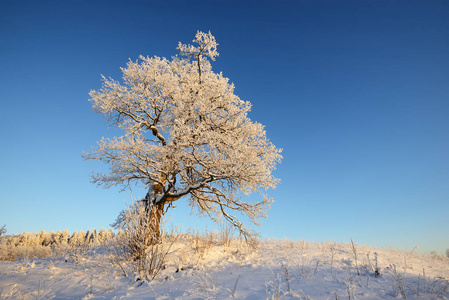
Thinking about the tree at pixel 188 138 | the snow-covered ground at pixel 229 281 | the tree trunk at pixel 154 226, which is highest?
the tree at pixel 188 138

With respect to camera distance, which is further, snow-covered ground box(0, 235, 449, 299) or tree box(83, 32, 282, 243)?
tree box(83, 32, 282, 243)

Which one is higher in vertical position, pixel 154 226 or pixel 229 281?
pixel 154 226

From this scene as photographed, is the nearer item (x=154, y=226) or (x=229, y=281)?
(x=229, y=281)

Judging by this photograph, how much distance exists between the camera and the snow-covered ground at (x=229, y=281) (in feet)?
13.9

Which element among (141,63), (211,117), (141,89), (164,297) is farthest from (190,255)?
(141,63)

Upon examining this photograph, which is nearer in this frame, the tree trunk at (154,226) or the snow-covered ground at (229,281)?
the snow-covered ground at (229,281)

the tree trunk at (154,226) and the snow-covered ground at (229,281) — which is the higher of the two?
the tree trunk at (154,226)

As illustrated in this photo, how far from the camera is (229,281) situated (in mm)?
5273

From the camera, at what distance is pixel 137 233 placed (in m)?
6.27

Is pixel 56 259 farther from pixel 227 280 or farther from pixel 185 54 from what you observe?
pixel 185 54

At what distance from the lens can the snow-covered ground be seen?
13.9ft

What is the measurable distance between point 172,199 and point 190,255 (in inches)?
114

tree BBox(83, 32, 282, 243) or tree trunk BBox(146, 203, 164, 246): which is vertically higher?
tree BBox(83, 32, 282, 243)

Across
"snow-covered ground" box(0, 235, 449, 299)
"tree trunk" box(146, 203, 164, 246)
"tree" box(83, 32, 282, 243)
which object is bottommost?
"snow-covered ground" box(0, 235, 449, 299)
